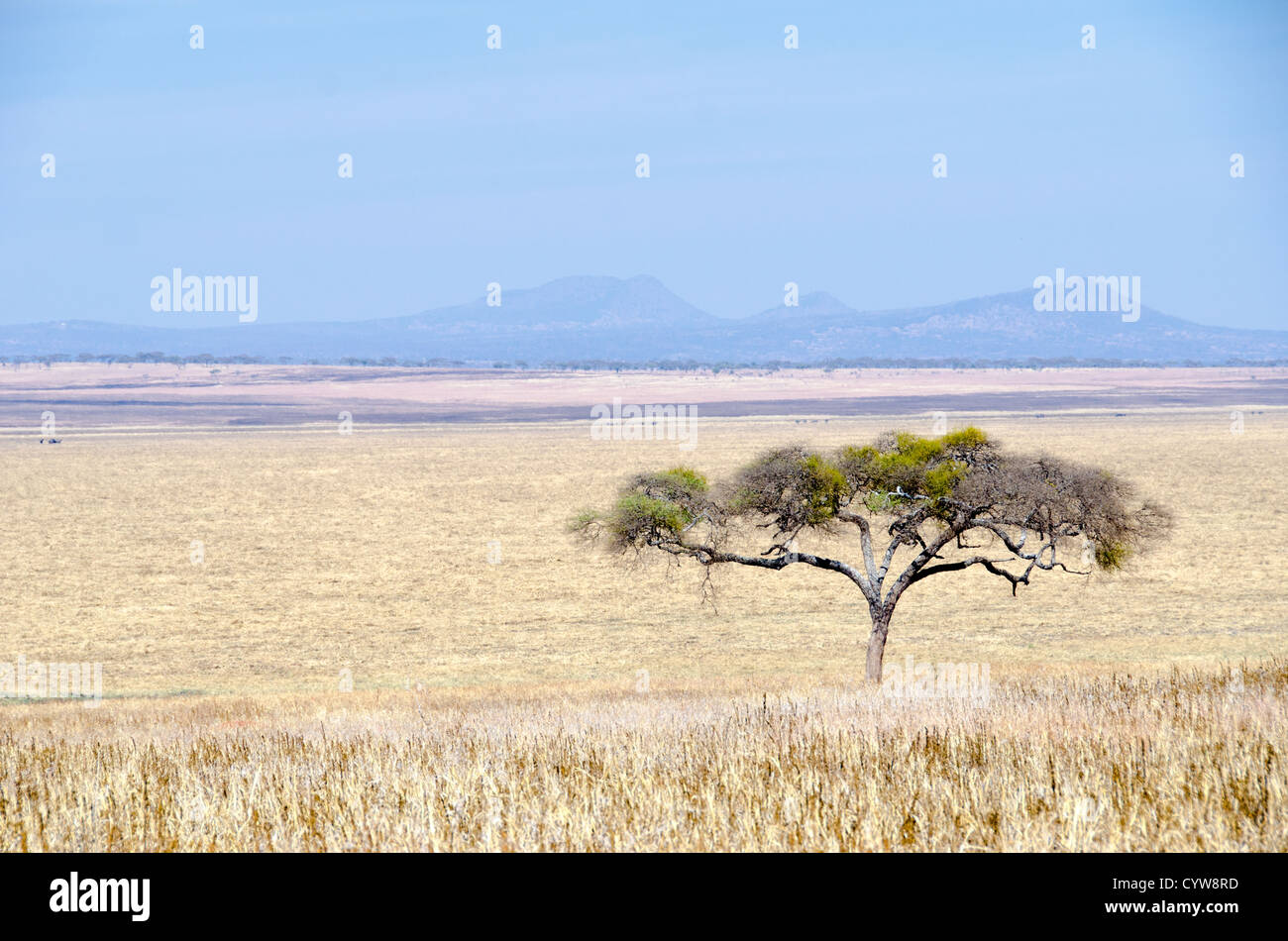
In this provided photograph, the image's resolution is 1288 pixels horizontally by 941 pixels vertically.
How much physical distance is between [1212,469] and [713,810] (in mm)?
69682

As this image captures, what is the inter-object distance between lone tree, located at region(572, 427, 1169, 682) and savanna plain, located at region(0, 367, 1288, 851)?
2.24m

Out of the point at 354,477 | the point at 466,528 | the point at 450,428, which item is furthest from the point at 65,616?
the point at 450,428

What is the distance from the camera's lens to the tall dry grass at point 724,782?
668cm

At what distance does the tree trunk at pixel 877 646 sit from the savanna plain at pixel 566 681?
110 cm

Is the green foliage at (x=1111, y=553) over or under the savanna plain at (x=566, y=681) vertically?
over

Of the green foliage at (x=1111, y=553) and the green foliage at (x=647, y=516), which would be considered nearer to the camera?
the green foliage at (x=1111, y=553)

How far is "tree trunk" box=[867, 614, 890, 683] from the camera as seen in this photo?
67.7ft

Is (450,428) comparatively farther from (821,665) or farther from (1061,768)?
(1061,768)

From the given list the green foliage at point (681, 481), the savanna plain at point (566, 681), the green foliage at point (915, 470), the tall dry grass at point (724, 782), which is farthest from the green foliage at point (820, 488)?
the tall dry grass at point (724, 782)

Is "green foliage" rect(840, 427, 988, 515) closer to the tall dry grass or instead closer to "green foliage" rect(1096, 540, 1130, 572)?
"green foliage" rect(1096, 540, 1130, 572)

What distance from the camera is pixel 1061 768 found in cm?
801

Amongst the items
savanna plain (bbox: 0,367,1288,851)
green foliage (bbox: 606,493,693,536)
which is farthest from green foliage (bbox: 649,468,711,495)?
savanna plain (bbox: 0,367,1288,851)

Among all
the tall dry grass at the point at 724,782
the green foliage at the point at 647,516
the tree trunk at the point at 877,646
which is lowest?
the tree trunk at the point at 877,646

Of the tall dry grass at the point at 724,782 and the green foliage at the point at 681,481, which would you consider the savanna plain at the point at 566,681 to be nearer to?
the tall dry grass at the point at 724,782
